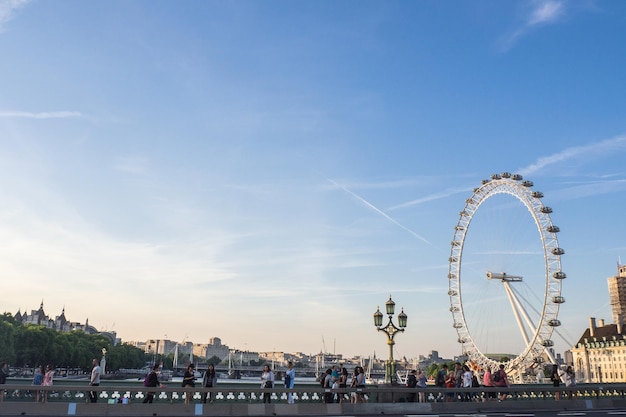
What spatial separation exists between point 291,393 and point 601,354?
7034 inches

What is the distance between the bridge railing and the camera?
2362 centimetres

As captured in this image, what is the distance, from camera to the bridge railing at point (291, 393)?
23625 mm

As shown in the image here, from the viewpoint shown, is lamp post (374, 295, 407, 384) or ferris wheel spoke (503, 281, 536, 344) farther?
ferris wheel spoke (503, 281, 536, 344)

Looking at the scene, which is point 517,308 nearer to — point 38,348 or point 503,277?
point 503,277

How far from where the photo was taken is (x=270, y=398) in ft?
85.4

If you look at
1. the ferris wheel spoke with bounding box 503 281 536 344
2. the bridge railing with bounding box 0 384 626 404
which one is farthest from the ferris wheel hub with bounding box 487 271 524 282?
the bridge railing with bounding box 0 384 626 404

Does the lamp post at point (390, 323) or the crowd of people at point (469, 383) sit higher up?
the lamp post at point (390, 323)

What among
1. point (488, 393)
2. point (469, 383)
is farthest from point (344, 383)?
point (488, 393)

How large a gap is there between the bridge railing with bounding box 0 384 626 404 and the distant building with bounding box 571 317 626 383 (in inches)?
6040

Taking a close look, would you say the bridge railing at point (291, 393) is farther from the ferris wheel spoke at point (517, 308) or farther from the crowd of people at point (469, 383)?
the ferris wheel spoke at point (517, 308)

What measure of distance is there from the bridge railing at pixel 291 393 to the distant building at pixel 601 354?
153 metres

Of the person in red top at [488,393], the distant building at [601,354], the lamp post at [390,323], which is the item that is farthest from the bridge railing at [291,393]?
the distant building at [601,354]

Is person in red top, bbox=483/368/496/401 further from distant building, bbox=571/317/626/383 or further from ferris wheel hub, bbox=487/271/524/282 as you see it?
distant building, bbox=571/317/626/383

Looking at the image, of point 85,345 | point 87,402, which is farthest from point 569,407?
point 85,345
